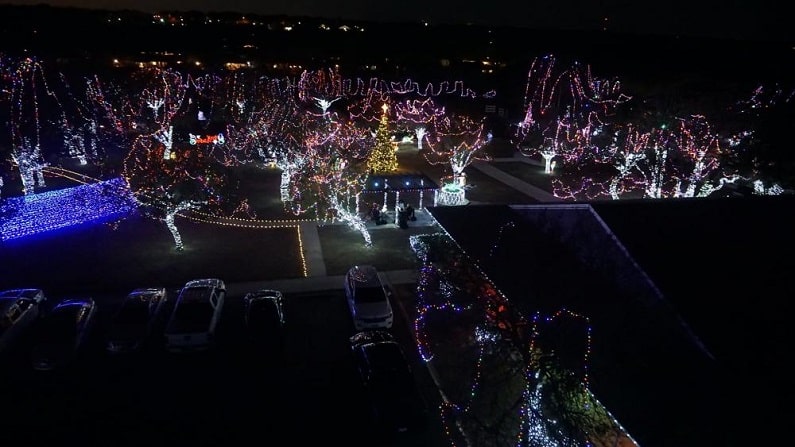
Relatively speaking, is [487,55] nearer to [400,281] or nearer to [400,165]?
[400,165]

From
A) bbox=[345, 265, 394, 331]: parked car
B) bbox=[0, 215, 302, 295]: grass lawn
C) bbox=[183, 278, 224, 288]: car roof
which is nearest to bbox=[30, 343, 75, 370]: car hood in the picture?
bbox=[183, 278, 224, 288]: car roof

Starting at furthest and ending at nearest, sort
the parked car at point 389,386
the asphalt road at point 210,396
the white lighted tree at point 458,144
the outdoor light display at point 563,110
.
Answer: the outdoor light display at point 563,110 < the white lighted tree at point 458,144 < the parked car at point 389,386 < the asphalt road at point 210,396

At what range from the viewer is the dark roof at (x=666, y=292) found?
247 inches

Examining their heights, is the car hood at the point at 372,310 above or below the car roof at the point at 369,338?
above

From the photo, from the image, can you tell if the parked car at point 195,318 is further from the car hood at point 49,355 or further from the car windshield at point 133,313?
the car hood at point 49,355

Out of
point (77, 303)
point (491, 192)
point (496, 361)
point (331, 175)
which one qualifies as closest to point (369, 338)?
point (496, 361)

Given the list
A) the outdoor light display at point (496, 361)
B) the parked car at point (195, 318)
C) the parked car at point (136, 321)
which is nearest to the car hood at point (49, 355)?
the parked car at point (136, 321)

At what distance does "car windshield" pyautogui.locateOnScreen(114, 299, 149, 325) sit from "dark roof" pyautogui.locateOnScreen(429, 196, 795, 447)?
7964mm

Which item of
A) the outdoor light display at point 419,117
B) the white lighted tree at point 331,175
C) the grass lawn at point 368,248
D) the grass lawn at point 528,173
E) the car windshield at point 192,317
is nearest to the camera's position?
the car windshield at point 192,317

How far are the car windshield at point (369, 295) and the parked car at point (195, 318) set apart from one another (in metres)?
3.67

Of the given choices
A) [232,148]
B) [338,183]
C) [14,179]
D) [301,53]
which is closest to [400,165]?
[232,148]

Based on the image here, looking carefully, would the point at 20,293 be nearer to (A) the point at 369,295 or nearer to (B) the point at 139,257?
(B) the point at 139,257

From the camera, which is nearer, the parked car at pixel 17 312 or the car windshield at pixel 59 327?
the car windshield at pixel 59 327

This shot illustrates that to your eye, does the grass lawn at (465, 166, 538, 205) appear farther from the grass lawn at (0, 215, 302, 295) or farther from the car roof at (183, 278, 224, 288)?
the car roof at (183, 278, 224, 288)
